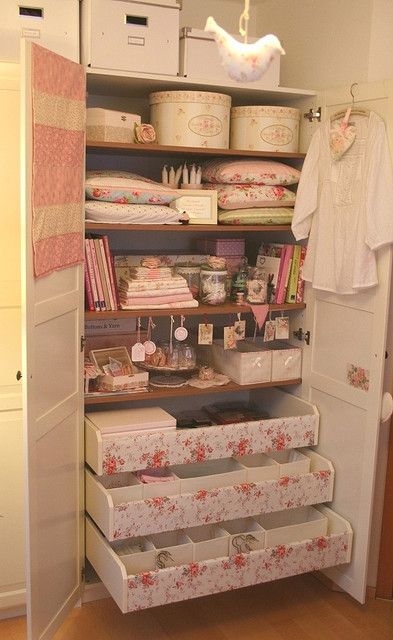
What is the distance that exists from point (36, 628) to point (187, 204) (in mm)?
1542

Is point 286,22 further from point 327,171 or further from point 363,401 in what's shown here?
point 363,401

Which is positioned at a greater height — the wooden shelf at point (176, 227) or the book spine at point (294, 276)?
the wooden shelf at point (176, 227)

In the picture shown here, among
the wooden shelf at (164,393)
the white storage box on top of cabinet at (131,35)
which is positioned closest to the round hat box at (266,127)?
the white storage box on top of cabinet at (131,35)

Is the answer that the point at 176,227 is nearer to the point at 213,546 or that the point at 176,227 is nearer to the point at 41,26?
the point at 41,26

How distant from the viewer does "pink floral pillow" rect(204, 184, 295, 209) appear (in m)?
2.79

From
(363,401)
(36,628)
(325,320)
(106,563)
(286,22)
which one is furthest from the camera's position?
(286,22)

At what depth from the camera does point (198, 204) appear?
276 centimetres

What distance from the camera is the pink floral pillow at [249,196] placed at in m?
2.79

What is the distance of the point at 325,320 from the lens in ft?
9.44

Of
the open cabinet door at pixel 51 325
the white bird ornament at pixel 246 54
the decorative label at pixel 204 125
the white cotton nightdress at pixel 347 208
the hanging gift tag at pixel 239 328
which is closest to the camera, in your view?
the white bird ornament at pixel 246 54

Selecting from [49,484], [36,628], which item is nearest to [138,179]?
[49,484]

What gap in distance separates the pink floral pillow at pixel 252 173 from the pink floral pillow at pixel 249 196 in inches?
0.8

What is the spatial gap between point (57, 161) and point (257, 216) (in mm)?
891

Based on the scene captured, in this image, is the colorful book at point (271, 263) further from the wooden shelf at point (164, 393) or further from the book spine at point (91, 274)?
the book spine at point (91, 274)
